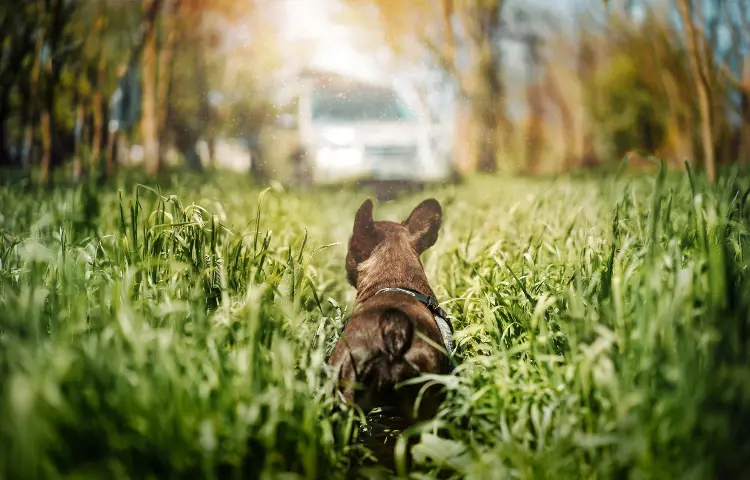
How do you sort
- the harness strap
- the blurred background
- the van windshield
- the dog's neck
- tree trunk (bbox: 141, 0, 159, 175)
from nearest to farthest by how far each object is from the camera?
1. the harness strap
2. the dog's neck
3. the blurred background
4. tree trunk (bbox: 141, 0, 159, 175)
5. the van windshield

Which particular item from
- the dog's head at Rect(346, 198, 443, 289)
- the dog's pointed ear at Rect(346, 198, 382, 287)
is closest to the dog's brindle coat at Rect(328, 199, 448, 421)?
the dog's head at Rect(346, 198, 443, 289)

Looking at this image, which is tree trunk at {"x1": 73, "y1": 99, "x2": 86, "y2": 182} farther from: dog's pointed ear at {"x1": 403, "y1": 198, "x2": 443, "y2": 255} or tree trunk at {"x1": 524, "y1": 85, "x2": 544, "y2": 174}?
tree trunk at {"x1": 524, "y1": 85, "x2": 544, "y2": 174}

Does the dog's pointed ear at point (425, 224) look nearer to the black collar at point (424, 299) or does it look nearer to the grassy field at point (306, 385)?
the black collar at point (424, 299)

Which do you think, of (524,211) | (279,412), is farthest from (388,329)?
(524,211)

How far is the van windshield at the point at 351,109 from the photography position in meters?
11.8

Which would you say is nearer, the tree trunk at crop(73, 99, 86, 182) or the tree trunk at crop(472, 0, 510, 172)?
the tree trunk at crop(73, 99, 86, 182)

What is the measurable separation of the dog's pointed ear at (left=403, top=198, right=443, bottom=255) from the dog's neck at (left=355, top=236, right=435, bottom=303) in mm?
144

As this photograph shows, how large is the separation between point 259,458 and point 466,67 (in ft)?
48.5

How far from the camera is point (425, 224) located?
3.62 m

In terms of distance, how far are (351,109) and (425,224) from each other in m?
10.4

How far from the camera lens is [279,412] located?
80.8 inches

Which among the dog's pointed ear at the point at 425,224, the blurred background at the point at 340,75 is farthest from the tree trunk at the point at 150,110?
the dog's pointed ear at the point at 425,224

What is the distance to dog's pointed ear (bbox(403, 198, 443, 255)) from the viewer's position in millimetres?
3578

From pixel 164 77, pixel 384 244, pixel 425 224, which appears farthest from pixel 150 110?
pixel 384 244
